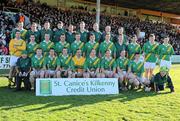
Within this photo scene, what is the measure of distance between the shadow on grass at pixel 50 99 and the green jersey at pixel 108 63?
3.07 ft

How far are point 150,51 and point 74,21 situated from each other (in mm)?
18784

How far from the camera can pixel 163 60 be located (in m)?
11.0

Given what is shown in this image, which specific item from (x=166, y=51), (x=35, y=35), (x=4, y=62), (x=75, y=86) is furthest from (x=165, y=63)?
(x=4, y=62)

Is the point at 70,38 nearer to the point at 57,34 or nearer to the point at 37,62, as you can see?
the point at 57,34

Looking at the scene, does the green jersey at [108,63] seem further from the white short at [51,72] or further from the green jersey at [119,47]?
the white short at [51,72]

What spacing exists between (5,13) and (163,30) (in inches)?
867

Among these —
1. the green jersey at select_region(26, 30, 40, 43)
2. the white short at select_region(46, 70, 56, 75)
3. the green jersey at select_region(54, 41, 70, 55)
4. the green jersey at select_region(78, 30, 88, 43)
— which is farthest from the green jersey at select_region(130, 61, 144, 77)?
the green jersey at select_region(26, 30, 40, 43)

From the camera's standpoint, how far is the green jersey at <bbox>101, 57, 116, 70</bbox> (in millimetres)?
10398

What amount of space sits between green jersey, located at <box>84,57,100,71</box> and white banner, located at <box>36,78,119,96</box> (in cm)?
85

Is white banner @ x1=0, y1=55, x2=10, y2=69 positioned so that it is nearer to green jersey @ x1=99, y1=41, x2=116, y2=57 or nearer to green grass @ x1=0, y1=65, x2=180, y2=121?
green grass @ x1=0, y1=65, x2=180, y2=121

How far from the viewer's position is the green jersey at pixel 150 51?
37.1ft

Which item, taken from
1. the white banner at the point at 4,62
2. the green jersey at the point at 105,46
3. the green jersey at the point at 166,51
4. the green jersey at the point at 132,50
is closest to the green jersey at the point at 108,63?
the green jersey at the point at 105,46

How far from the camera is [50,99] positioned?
8.70 metres

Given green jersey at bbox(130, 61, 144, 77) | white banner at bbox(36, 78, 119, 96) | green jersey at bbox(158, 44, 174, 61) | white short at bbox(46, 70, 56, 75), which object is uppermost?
green jersey at bbox(158, 44, 174, 61)
